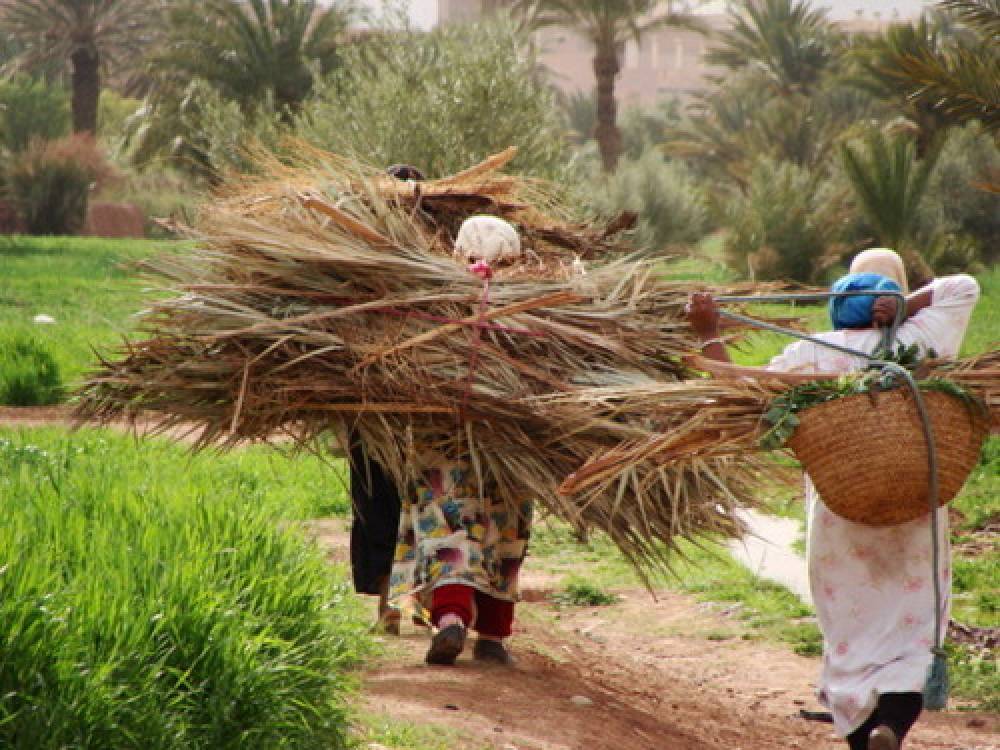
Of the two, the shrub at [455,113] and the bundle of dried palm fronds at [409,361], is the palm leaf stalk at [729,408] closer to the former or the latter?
the bundle of dried palm fronds at [409,361]

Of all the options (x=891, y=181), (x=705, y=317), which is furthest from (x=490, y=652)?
(x=891, y=181)

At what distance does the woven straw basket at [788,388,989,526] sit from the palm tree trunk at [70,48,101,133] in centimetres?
3321

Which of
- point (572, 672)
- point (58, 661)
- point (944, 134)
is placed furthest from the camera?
point (944, 134)

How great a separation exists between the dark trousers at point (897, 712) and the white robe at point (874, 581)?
2 centimetres

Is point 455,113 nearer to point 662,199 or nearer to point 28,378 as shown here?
point 28,378

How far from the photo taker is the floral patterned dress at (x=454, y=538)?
5039mm

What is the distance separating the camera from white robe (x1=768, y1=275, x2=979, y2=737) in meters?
4.29

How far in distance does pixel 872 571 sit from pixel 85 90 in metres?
34.3

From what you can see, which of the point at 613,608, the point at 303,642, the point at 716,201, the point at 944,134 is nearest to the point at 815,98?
the point at 716,201

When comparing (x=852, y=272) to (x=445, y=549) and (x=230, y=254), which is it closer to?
(x=445, y=549)

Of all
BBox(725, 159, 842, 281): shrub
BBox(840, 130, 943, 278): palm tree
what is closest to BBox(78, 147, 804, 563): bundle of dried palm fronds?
BBox(840, 130, 943, 278): palm tree

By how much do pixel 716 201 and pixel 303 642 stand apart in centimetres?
2273

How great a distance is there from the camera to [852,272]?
4.75 m

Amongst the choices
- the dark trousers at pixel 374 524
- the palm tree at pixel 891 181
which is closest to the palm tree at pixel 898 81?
the palm tree at pixel 891 181
